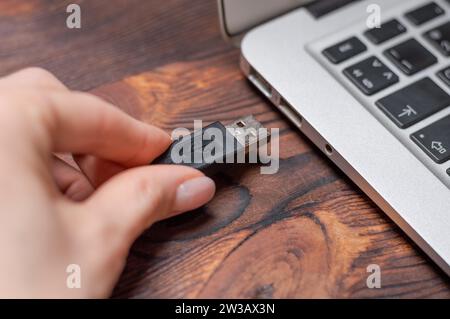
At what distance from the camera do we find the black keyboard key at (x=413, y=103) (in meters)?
0.50

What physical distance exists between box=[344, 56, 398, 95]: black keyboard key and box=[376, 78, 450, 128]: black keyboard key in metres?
0.01

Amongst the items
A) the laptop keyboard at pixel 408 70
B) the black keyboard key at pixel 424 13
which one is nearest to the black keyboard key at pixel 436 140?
the laptop keyboard at pixel 408 70

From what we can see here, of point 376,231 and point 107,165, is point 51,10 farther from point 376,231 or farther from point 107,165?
point 376,231

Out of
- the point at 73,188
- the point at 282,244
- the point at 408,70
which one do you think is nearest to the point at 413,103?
the point at 408,70

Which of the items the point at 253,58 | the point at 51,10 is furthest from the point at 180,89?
the point at 51,10

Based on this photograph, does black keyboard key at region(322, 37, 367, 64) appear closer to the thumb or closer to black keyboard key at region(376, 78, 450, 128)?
black keyboard key at region(376, 78, 450, 128)

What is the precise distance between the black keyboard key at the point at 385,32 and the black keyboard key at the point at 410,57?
13 mm

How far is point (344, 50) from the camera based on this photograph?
1.77 ft

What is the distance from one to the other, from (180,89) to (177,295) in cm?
21

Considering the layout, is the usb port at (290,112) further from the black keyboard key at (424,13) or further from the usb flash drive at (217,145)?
the black keyboard key at (424,13)

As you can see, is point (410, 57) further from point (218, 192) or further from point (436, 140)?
point (218, 192)

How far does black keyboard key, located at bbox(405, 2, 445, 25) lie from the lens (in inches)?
22.5

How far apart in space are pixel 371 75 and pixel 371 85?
0.04 feet

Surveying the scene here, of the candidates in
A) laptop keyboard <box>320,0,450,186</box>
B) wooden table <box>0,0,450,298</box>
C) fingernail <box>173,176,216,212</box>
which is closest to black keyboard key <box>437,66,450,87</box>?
laptop keyboard <box>320,0,450,186</box>
